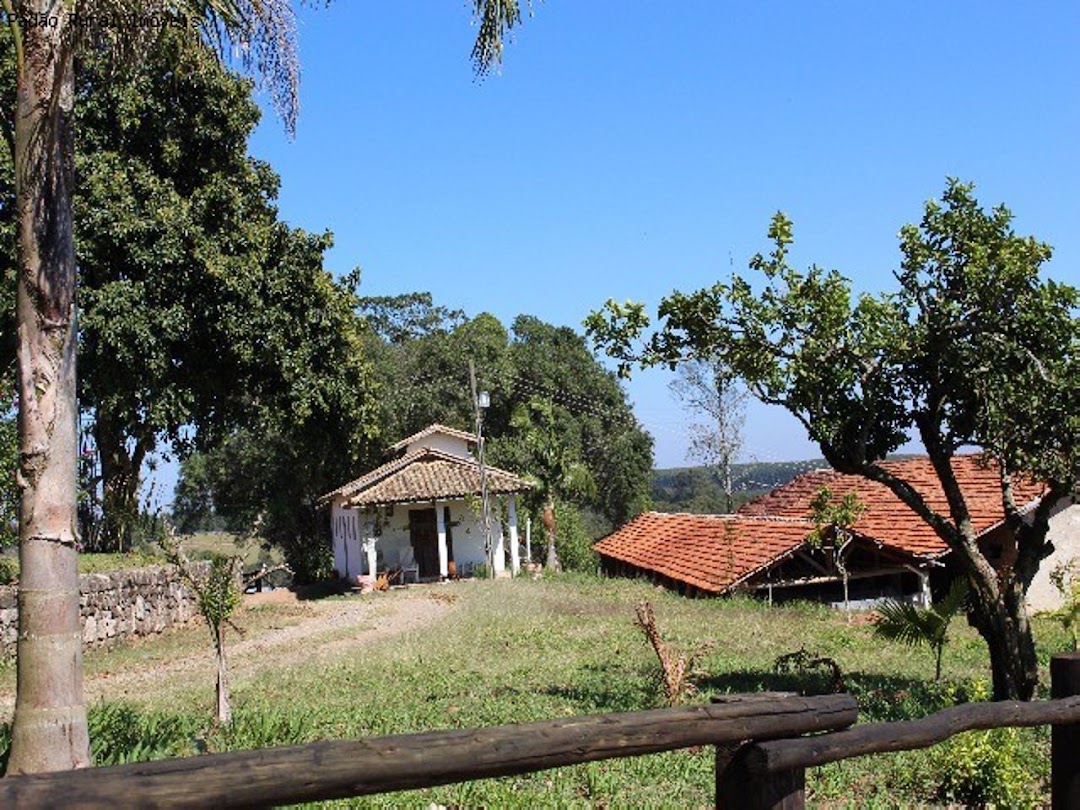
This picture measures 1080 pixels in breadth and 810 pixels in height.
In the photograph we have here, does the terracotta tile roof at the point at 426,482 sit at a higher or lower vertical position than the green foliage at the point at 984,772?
higher

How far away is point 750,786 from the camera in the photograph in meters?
3.27

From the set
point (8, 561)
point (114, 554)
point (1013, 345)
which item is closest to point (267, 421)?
point (114, 554)

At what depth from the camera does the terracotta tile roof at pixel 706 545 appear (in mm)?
26516

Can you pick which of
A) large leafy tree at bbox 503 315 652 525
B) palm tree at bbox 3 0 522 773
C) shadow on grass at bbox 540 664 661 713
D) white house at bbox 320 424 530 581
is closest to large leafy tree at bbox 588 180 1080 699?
shadow on grass at bbox 540 664 661 713

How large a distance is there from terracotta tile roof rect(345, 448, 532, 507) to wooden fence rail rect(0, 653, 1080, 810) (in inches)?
1149

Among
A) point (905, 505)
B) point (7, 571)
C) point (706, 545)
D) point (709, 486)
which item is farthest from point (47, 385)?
point (709, 486)

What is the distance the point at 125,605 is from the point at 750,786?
19.4 meters

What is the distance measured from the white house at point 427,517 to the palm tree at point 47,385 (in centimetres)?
2646

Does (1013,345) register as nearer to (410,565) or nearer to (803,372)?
(803,372)

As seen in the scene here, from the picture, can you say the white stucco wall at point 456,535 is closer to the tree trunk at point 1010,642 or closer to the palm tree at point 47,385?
the tree trunk at point 1010,642

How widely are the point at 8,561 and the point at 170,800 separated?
1825 cm

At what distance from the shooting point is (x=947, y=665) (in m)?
16.4

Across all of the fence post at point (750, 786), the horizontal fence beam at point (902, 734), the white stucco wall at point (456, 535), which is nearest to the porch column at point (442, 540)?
the white stucco wall at point (456, 535)

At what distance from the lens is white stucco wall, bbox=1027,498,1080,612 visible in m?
27.4
